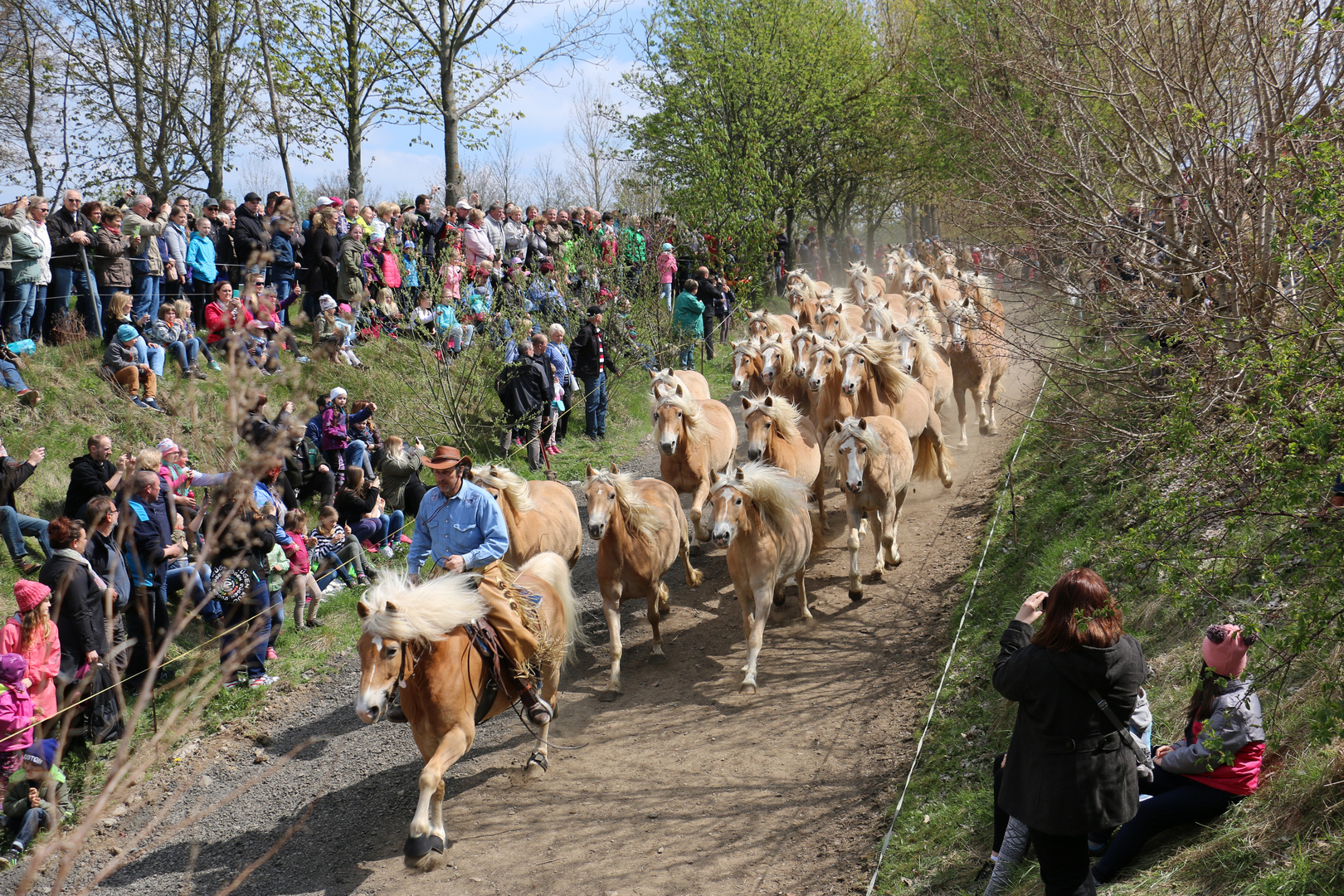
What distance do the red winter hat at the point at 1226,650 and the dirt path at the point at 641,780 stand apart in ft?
8.38

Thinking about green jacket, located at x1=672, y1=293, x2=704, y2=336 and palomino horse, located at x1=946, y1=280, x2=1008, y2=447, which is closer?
palomino horse, located at x1=946, y1=280, x2=1008, y2=447

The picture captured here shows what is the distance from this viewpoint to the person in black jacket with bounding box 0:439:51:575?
29.6 feet

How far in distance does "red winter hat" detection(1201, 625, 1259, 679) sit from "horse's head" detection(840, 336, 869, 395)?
759 centimetres

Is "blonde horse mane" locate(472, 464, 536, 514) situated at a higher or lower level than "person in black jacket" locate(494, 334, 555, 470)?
lower

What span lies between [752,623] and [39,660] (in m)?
5.52

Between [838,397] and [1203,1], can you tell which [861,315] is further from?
[1203,1]

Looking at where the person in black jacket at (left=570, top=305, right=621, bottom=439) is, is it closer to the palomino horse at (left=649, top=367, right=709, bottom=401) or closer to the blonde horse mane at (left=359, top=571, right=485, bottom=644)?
the palomino horse at (left=649, top=367, right=709, bottom=401)

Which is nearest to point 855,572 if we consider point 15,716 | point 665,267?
point 15,716

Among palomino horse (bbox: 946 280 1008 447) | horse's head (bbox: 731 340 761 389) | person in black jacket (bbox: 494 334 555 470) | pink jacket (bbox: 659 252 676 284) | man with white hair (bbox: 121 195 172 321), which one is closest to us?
man with white hair (bbox: 121 195 172 321)

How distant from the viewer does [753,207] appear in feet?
79.4

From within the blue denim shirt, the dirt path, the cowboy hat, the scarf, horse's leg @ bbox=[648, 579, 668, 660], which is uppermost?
the cowboy hat

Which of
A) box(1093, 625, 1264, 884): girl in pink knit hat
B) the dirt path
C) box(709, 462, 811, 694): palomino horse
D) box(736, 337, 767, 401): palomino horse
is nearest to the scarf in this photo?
the dirt path

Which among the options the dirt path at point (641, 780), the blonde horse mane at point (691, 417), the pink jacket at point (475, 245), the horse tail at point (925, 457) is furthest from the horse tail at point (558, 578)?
the pink jacket at point (475, 245)

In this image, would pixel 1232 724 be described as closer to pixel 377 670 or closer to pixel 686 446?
pixel 377 670
